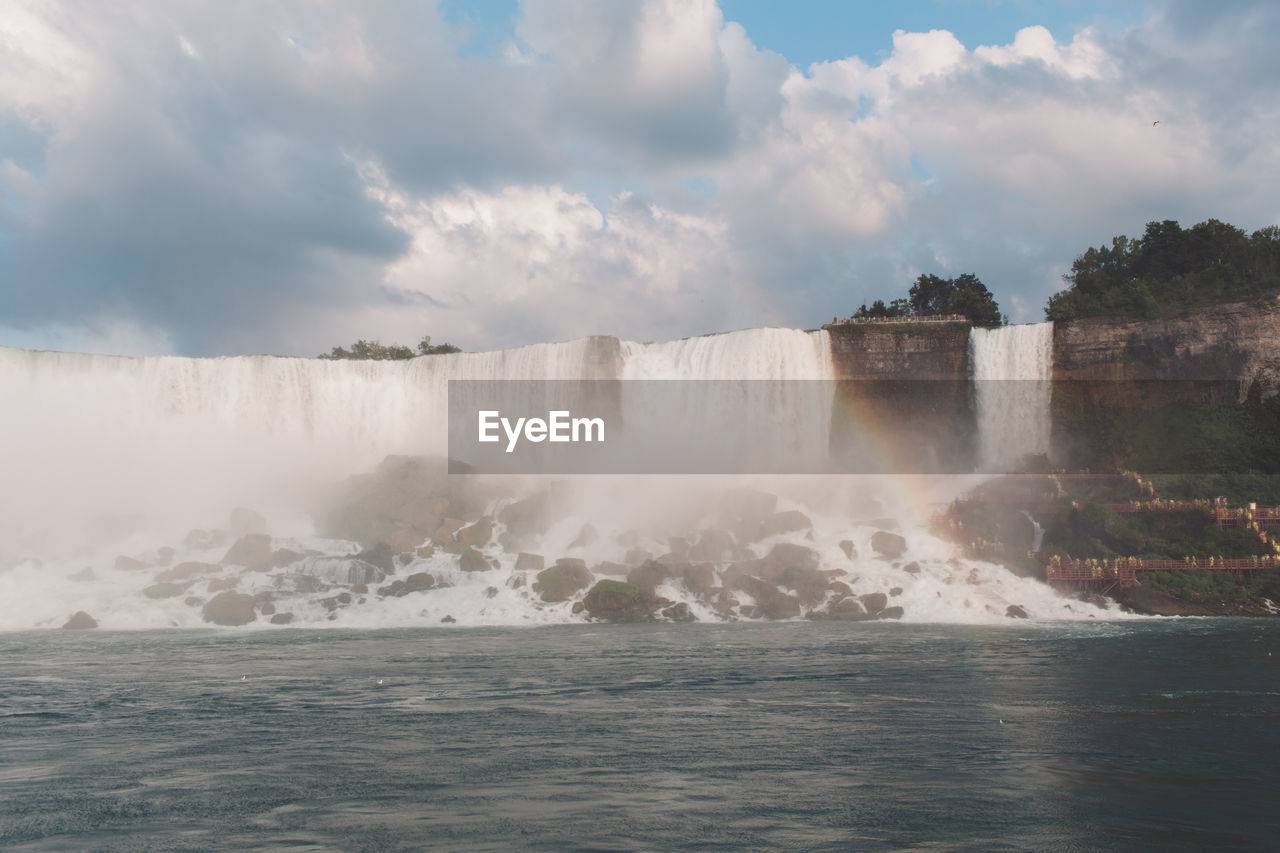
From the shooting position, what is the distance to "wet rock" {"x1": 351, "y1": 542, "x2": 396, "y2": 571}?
4066 cm

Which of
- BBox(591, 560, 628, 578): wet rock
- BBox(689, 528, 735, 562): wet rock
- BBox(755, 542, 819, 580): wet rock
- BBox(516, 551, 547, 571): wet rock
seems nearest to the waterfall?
BBox(755, 542, 819, 580): wet rock

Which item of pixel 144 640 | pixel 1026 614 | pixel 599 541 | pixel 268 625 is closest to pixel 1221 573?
pixel 1026 614

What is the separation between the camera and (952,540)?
42.1 m

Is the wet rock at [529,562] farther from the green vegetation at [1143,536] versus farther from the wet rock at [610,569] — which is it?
the green vegetation at [1143,536]

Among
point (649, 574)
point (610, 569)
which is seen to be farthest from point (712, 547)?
Answer: point (610, 569)

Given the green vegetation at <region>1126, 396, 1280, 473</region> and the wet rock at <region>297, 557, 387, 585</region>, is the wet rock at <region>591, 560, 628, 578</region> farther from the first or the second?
the green vegetation at <region>1126, 396, 1280, 473</region>

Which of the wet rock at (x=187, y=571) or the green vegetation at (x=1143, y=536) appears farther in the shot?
the wet rock at (x=187, y=571)

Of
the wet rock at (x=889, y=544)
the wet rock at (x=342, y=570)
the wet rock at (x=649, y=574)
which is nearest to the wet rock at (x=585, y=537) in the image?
the wet rock at (x=649, y=574)

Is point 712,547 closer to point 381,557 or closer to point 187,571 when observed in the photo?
point 381,557

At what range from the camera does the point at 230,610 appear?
35.7m

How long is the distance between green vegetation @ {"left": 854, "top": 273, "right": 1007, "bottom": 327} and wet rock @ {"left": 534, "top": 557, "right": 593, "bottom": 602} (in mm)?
42489

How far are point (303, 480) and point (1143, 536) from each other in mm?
41505

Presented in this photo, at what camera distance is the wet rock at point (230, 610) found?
35.4 meters

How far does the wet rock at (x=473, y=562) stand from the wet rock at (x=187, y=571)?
10428 millimetres
